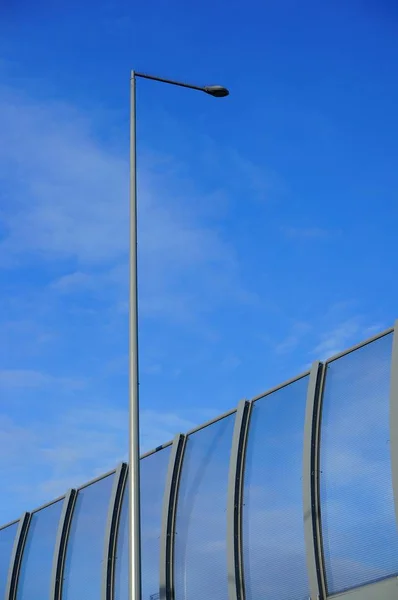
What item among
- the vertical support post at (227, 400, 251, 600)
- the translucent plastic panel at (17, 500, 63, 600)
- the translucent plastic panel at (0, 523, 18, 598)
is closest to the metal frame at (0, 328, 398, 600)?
the vertical support post at (227, 400, 251, 600)

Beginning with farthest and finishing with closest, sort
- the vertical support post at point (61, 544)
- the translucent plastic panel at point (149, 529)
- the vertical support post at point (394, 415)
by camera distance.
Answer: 1. the vertical support post at point (61, 544)
2. the translucent plastic panel at point (149, 529)
3. the vertical support post at point (394, 415)

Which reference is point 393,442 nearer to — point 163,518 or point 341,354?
point 341,354

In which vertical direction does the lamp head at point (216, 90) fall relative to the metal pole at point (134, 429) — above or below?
above

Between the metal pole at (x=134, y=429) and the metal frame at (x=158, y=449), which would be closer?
the metal pole at (x=134, y=429)

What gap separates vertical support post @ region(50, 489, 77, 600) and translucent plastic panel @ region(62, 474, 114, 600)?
17 cm

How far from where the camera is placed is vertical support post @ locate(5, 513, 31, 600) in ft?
79.0

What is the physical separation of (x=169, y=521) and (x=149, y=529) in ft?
2.77

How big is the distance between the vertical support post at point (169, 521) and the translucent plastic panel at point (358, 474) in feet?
15.6

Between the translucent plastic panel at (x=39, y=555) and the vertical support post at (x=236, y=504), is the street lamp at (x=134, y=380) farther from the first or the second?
the translucent plastic panel at (x=39, y=555)

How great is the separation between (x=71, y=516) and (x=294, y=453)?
8.86 m

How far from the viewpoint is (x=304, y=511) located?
15352 mm

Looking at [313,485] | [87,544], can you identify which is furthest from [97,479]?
[313,485]

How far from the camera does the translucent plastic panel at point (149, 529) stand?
18812 millimetres

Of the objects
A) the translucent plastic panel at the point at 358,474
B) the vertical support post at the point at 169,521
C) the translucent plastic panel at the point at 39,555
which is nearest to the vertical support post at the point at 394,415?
the translucent plastic panel at the point at 358,474
